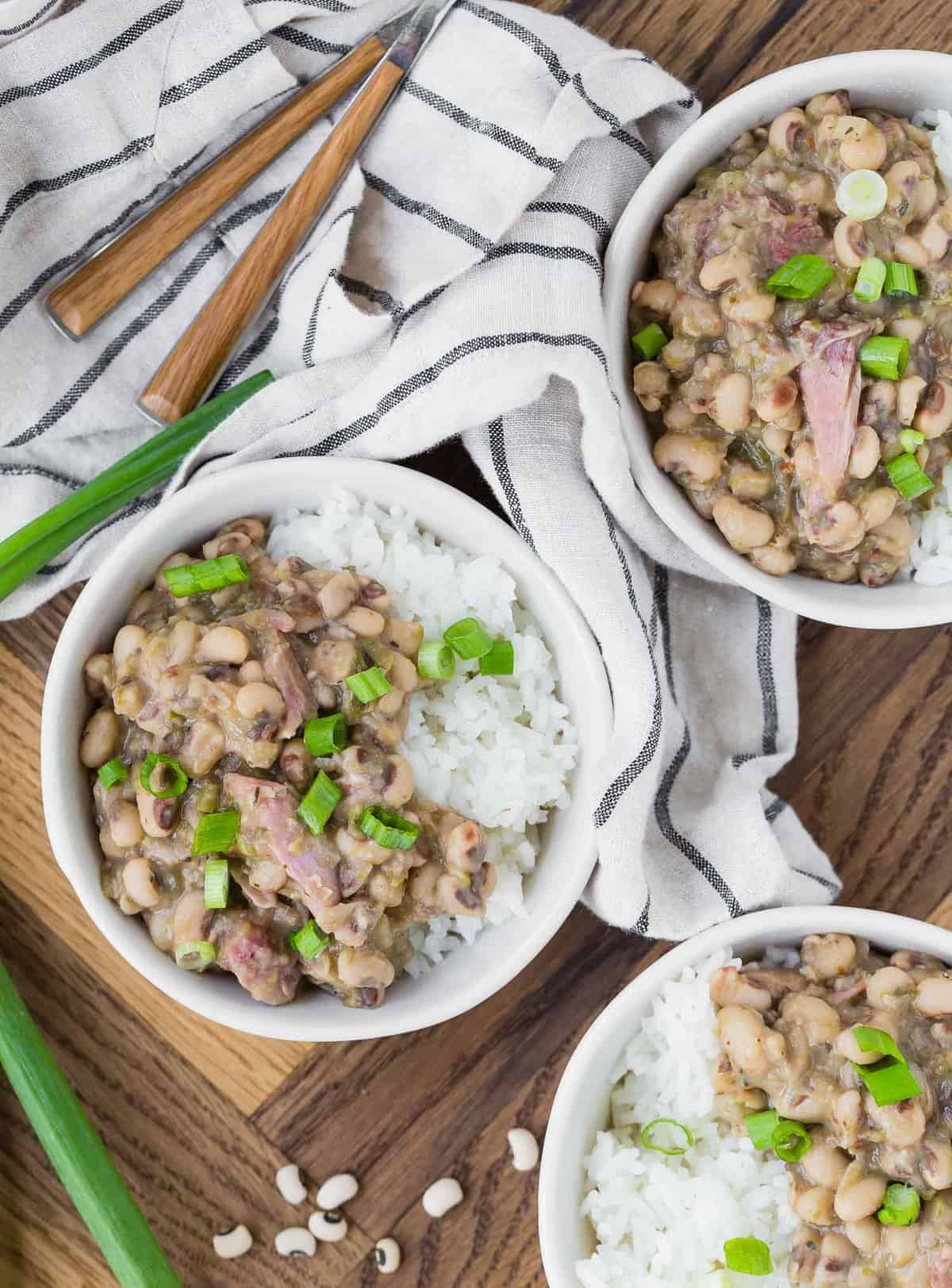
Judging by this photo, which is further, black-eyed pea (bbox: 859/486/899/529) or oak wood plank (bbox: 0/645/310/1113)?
oak wood plank (bbox: 0/645/310/1113)

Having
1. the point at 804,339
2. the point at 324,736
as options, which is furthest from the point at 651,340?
the point at 324,736

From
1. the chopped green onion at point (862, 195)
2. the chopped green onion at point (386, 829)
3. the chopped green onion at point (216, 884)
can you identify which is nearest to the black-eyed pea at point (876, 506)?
the chopped green onion at point (862, 195)

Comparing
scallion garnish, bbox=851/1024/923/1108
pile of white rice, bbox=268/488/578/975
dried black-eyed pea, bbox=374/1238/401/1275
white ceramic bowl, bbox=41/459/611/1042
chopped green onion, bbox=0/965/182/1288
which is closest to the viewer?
scallion garnish, bbox=851/1024/923/1108

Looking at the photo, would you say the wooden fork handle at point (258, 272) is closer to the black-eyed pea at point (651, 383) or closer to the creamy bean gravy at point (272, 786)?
the creamy bean gravy at point (272, 786)

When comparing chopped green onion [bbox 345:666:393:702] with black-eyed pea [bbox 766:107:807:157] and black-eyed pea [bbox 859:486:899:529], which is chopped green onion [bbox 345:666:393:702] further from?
black-eyed pea [bbox 766:107:807:157]

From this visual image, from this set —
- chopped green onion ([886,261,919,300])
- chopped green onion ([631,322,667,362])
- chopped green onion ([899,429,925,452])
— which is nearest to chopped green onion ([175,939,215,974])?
chopped green onion ([631,322,667,362])

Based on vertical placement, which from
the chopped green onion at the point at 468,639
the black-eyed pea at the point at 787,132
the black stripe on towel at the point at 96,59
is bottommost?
the chopped green onion at the point at 468,639
